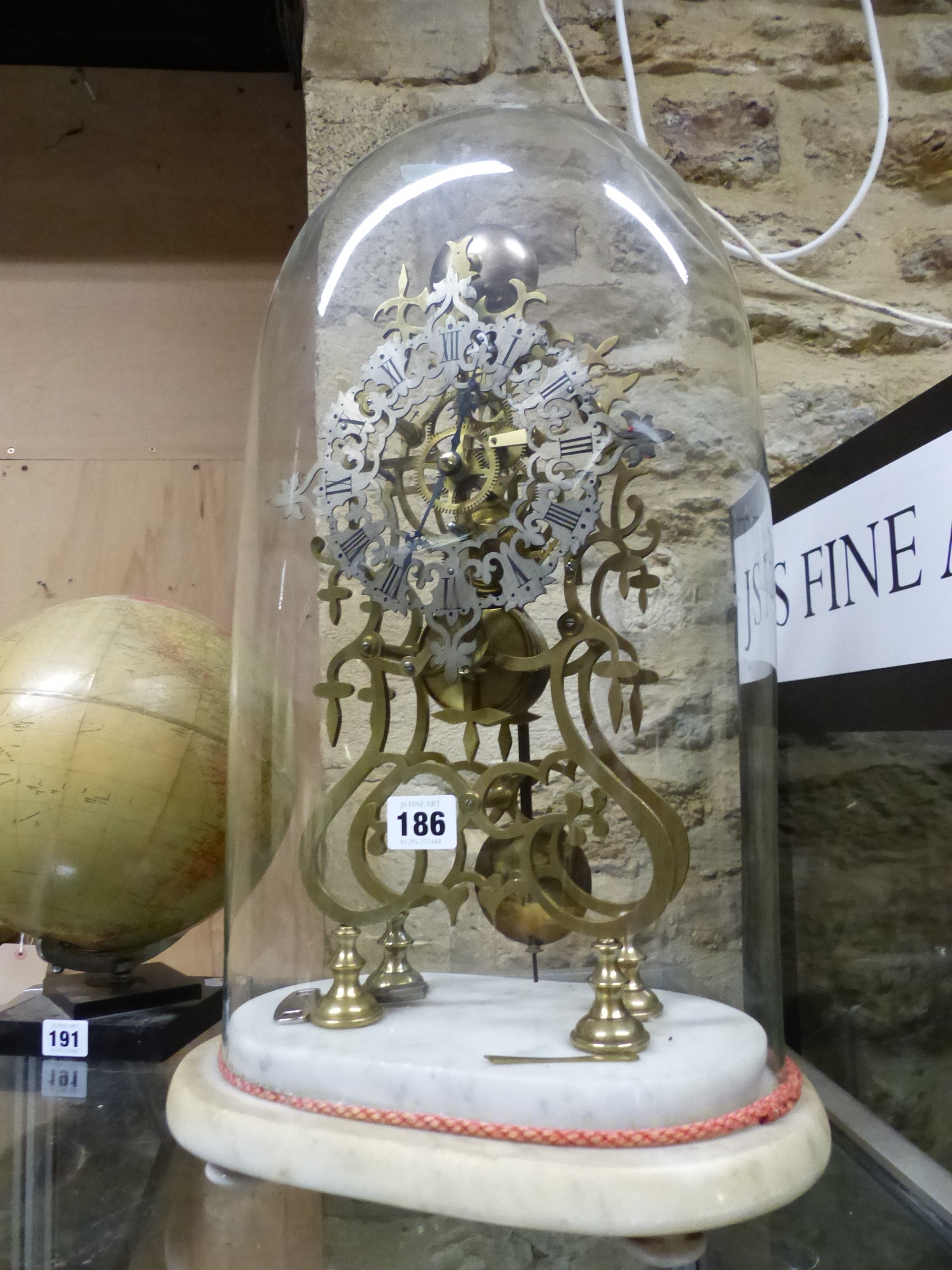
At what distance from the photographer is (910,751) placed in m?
0.95

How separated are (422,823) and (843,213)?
0.76 m

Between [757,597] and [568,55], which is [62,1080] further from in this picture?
[568,55]

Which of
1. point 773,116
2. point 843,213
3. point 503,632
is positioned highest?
point 773,116

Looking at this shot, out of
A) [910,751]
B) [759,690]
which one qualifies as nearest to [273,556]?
[759,690]

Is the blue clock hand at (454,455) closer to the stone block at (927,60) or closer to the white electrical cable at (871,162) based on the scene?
the white electrical cable at (871,162)

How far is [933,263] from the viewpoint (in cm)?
103

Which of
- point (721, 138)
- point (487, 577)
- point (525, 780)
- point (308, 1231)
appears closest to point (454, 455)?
point (487, 577)

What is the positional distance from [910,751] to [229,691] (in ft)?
2.04

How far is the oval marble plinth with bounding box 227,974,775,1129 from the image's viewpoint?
530 mm

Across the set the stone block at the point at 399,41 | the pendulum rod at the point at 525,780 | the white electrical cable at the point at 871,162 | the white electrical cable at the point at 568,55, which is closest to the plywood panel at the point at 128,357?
the stone block at the point at 399,41

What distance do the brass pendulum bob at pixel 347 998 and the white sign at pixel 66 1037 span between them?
0.25 meters

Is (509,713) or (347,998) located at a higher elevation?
(509,713)

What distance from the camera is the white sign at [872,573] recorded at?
0.63 m

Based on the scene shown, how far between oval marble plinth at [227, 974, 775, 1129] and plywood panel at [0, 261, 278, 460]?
79 cm
